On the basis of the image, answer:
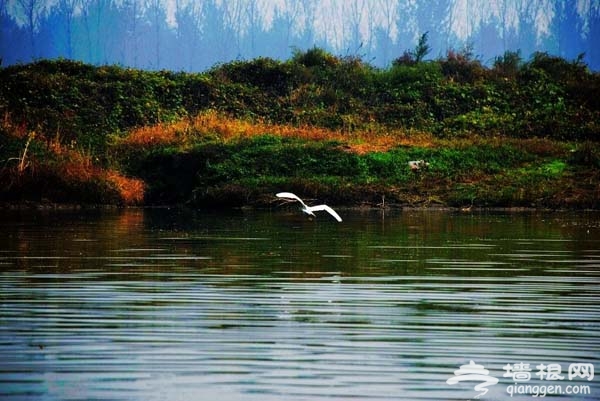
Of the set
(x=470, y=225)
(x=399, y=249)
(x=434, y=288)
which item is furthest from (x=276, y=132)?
(x=434, y=288)

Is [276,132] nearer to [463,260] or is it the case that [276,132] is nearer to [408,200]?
[408,200]

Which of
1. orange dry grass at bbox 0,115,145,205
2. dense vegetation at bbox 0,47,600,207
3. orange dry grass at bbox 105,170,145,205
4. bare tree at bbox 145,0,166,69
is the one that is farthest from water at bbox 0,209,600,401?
bare tree at bbox 145,0,166,69

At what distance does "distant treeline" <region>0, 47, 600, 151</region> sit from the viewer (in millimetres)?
48719

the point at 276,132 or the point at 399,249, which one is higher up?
the point at 276,132

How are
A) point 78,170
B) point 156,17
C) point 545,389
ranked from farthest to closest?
point 156,17 → point 78,170 → point 545,389

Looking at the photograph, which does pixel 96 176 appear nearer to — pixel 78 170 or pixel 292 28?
pixel 78 170

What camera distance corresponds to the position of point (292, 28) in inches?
3939

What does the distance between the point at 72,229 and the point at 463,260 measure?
1054 centimetres

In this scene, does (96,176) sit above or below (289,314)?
above

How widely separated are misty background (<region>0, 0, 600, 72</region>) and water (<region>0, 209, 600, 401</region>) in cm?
7012

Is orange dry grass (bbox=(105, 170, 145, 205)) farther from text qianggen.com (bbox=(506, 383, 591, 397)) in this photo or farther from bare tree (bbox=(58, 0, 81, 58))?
bare tree (bbox=(58, 0, 81, 58))

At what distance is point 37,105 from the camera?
48.7m

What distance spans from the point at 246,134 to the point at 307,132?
211 centimetres

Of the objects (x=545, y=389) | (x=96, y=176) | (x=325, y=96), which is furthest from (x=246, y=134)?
(x=545, y=389)
